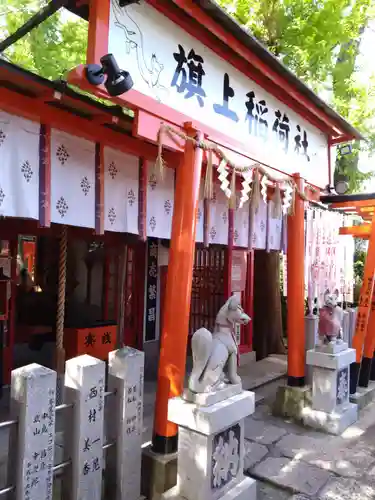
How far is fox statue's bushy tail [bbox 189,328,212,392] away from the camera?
4086 mm

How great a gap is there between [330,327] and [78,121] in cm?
507

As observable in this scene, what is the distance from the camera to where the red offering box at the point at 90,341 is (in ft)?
27.2

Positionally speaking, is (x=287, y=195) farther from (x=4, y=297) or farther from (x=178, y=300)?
(x=4, y=297)

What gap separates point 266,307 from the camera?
1161 centimetres

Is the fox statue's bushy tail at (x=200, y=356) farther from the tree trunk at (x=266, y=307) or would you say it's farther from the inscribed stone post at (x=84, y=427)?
the tree trunk at (x=266, y=307)

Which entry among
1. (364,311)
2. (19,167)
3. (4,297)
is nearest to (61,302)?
(4,297)

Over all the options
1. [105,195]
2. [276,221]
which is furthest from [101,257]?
[105,195]

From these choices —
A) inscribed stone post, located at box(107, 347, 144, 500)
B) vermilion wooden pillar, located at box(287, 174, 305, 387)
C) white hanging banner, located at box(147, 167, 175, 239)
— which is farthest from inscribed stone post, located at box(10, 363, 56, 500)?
vermilion wooden pillar, located at box(287, 174, 305, 387)

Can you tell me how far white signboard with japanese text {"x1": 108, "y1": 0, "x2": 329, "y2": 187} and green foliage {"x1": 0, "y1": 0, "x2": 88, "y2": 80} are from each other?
5879mm

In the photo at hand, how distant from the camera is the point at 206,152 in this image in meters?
5.00

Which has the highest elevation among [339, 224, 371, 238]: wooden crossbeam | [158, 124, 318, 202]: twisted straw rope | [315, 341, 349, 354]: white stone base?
[158, 124, 318, 202]: twisted straw rope

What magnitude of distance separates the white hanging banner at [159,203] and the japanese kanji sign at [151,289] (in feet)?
12.7

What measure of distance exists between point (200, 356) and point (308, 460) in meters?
2.75

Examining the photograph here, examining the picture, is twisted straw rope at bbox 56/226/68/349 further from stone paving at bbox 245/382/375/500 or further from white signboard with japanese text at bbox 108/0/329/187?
stone paving at bbox 245/382/375/500
